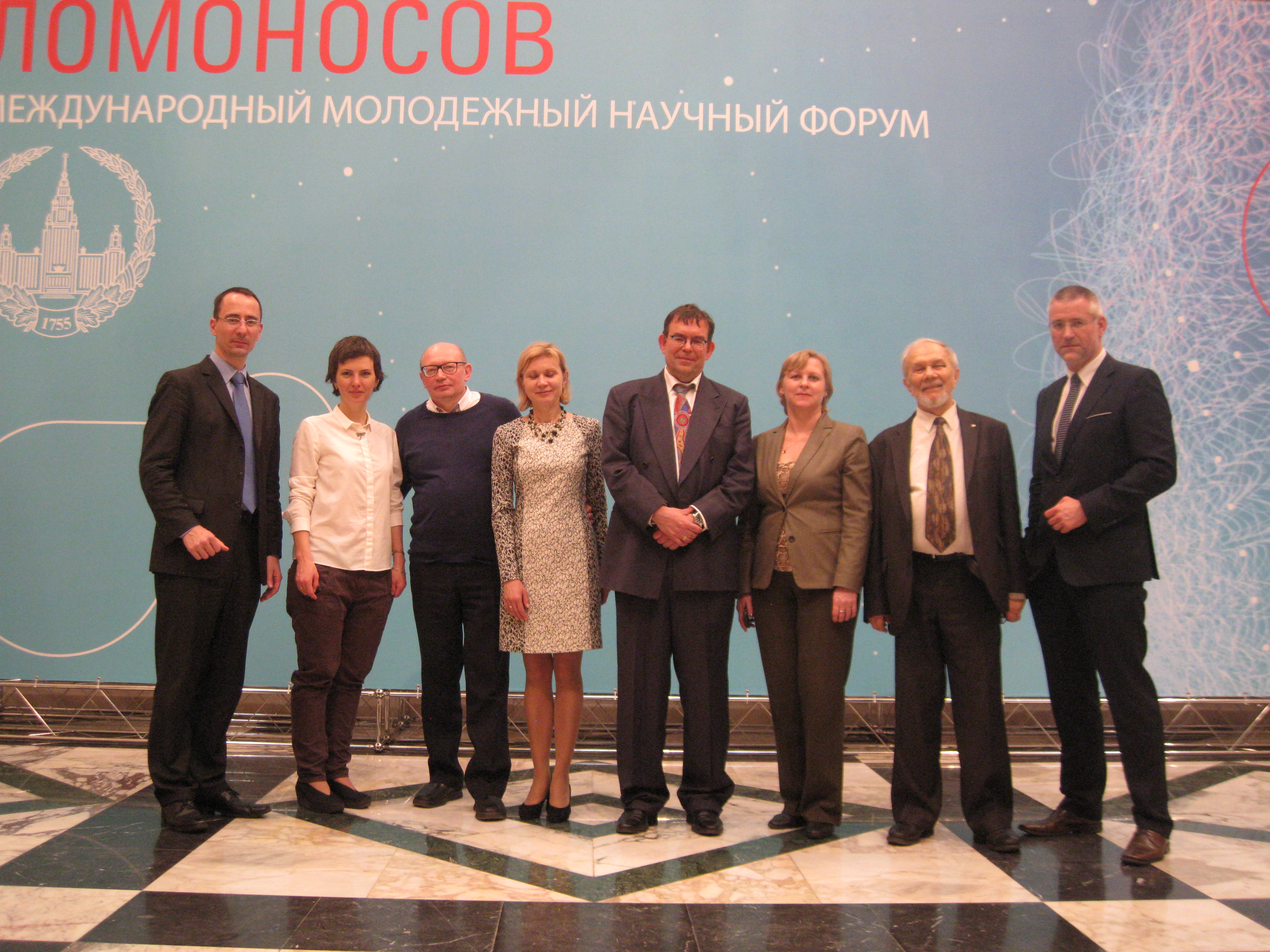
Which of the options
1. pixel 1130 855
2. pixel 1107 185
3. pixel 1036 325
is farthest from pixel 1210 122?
pixel 1130 855

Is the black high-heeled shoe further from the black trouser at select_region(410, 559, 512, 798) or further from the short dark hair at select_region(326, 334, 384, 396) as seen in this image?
the short dark hair at select_region(326, 334, 384, 396)

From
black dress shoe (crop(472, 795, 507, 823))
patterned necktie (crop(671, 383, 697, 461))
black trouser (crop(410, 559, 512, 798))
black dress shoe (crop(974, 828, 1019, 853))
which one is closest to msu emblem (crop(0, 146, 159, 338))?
black trouser (crop(410, 559, 512, 798))

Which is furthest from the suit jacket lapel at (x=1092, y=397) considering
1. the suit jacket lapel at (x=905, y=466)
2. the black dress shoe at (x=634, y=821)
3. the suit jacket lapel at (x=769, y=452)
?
the black dress shoe at (x=634, y=821)

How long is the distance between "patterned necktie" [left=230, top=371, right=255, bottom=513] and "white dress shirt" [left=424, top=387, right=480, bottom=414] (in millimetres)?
571

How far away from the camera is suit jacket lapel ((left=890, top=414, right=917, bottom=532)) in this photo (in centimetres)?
279

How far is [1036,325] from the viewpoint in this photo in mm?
4102

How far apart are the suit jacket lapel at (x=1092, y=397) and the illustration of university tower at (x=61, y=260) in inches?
154

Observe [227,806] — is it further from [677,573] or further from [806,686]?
[806,686]

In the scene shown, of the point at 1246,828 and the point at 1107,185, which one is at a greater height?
the point at 1107,185

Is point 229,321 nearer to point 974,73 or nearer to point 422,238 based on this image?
point 422,238

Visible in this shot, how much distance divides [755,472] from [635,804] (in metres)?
1.08

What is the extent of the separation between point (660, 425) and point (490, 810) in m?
1.31

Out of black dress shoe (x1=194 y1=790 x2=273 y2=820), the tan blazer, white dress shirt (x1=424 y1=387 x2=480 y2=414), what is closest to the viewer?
the tan blazer

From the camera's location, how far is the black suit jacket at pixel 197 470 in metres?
2.78
